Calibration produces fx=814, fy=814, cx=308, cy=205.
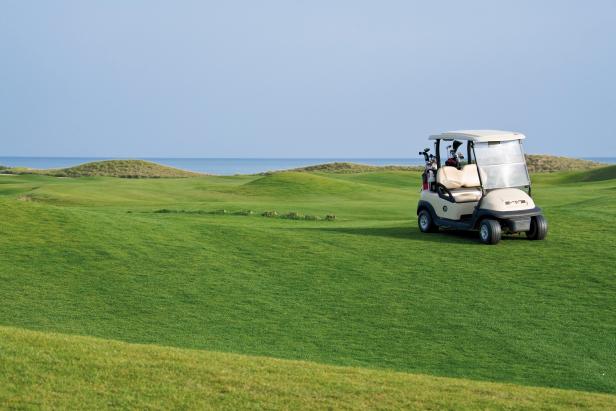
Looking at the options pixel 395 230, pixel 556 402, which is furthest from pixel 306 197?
pixel 556 402

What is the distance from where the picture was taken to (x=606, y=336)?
13031 mm

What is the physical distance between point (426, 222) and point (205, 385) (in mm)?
12810

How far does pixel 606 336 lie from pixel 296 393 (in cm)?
665

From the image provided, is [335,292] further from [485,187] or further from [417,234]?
[417,234]

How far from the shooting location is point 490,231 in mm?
18578

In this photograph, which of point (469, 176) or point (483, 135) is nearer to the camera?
point (483, 135)

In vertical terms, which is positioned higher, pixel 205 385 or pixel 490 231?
pixel 490 231

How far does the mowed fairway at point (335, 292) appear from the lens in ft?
40.4

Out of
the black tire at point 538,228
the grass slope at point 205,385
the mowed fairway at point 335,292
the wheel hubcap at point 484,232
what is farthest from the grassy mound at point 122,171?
the grass slope at point 205,385

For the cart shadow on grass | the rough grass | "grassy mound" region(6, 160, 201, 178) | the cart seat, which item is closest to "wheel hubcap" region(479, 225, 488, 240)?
the cart shadow on grass

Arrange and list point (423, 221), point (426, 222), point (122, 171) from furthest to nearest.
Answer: point (122, 171) < point (423, 221) < point (426, 222)

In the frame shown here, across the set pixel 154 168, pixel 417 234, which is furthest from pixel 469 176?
pixel 154 168

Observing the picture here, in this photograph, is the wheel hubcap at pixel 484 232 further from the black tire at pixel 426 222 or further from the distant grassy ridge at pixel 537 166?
the distant grassy ridge at pixel 537 166

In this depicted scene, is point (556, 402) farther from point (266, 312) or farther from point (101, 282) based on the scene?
point (101, 282)
